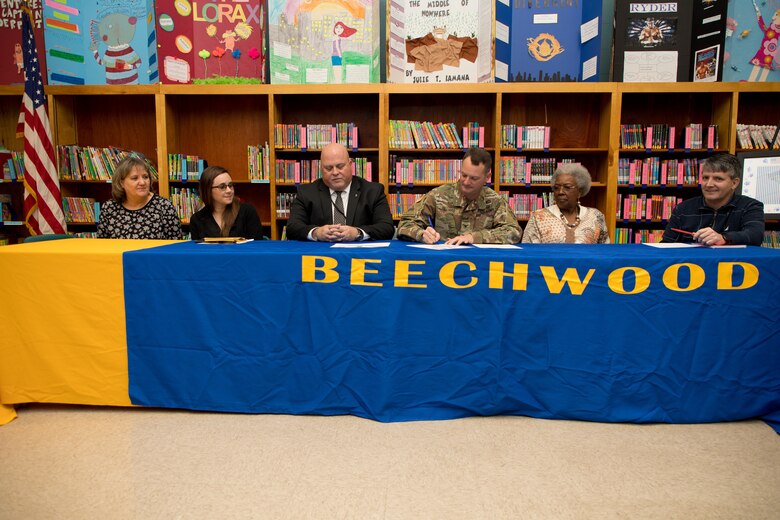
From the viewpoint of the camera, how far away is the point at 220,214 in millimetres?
3277

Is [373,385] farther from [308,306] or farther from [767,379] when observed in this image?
[767,379]

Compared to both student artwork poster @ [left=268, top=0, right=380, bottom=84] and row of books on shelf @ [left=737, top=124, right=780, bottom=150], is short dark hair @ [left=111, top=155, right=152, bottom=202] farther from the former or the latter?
row of books on shelf @ [left=737, top=124, right=780, bottom=150]

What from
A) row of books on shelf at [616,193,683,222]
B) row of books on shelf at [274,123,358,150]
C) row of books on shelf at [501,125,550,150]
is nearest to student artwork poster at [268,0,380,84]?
row of books on shelf at [274,123,358,150]

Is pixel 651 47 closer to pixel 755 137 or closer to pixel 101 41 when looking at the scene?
pixel 755 137

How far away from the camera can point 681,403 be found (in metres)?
2.15

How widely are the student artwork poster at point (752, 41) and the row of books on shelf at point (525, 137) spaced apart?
1789 mm

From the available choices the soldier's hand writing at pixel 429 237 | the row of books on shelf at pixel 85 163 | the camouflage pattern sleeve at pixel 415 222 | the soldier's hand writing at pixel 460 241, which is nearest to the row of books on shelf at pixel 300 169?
the row of books on shelf at pixel 85 163

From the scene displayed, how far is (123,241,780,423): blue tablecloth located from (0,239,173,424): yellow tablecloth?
3.6 inches

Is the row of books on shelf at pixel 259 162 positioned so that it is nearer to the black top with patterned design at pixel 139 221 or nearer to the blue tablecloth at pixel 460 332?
the black top with patterned design at pixel 139 221

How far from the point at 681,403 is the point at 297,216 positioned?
2324 millimetres

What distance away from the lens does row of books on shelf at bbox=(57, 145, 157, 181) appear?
4609mm

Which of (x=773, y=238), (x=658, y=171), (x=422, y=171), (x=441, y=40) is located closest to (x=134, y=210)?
(x=422, y=171)

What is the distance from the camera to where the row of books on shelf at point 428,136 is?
14.7ft

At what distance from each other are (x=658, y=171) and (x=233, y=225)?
378 cm
